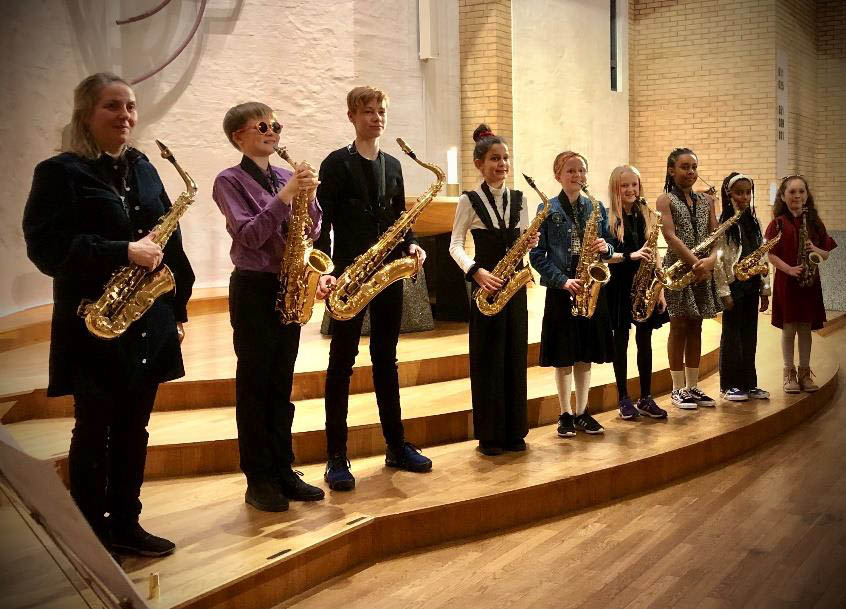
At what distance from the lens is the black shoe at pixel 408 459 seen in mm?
4031

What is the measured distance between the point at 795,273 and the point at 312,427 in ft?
10.9

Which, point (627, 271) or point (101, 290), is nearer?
point (101, 290)

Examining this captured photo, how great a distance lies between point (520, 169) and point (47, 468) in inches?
331

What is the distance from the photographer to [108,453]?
10.1 ft

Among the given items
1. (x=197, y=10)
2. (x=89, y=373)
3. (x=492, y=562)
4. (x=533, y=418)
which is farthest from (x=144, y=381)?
(x=197, y=10)

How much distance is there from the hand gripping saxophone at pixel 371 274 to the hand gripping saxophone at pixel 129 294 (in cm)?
84

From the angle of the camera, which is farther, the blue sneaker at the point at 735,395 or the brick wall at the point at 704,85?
the brick wall at the point at 704,85

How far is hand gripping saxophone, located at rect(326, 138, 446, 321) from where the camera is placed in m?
A: 3.68

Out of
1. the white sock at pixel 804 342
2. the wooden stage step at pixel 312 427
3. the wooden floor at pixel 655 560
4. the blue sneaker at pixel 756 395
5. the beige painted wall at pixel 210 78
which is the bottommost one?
the wooden floor at pixel 655 560

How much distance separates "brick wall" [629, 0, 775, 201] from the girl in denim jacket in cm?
747

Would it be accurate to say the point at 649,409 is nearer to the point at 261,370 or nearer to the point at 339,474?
the point at 339,474

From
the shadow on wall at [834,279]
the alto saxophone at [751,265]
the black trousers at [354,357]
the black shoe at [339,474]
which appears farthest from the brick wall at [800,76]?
the black shoe at [339,474]

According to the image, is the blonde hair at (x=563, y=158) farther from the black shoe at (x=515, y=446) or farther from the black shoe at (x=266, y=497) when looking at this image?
the black shoe at (x=266, y=497)

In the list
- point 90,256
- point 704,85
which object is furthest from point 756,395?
point 704,85
